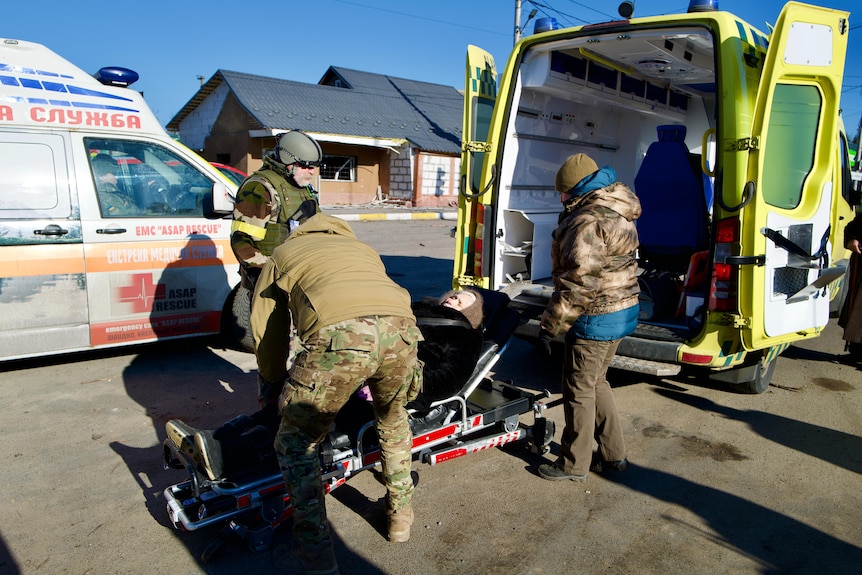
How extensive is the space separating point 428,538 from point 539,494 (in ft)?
2.53

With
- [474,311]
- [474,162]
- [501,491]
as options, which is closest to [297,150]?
[474,162]

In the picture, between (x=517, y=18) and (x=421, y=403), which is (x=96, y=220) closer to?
(x=421, y=403)

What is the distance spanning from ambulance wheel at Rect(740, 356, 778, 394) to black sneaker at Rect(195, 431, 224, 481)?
387 centimetres

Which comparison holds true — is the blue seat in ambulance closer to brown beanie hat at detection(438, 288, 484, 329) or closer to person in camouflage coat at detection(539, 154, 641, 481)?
person in camouflage coat at detection(539, 154, 641, 481)

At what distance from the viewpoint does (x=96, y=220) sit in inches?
193

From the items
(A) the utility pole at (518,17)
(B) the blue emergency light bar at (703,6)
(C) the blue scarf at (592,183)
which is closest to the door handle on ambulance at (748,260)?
(C) the blue scarf at (592,183)

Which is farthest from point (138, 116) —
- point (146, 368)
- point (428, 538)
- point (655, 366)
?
point (655, 366)

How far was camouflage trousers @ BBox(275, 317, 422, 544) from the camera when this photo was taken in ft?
8.20

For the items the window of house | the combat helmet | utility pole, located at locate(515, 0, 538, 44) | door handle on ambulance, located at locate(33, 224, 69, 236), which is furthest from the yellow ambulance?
the window of house

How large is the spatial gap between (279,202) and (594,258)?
2249 mm

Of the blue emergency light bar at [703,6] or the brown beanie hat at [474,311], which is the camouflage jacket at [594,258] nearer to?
the brown beanie hat at [474,311]

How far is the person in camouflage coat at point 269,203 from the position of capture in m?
4.39

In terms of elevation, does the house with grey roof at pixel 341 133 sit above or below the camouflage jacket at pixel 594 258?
above

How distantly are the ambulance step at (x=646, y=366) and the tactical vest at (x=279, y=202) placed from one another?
8.17ft
